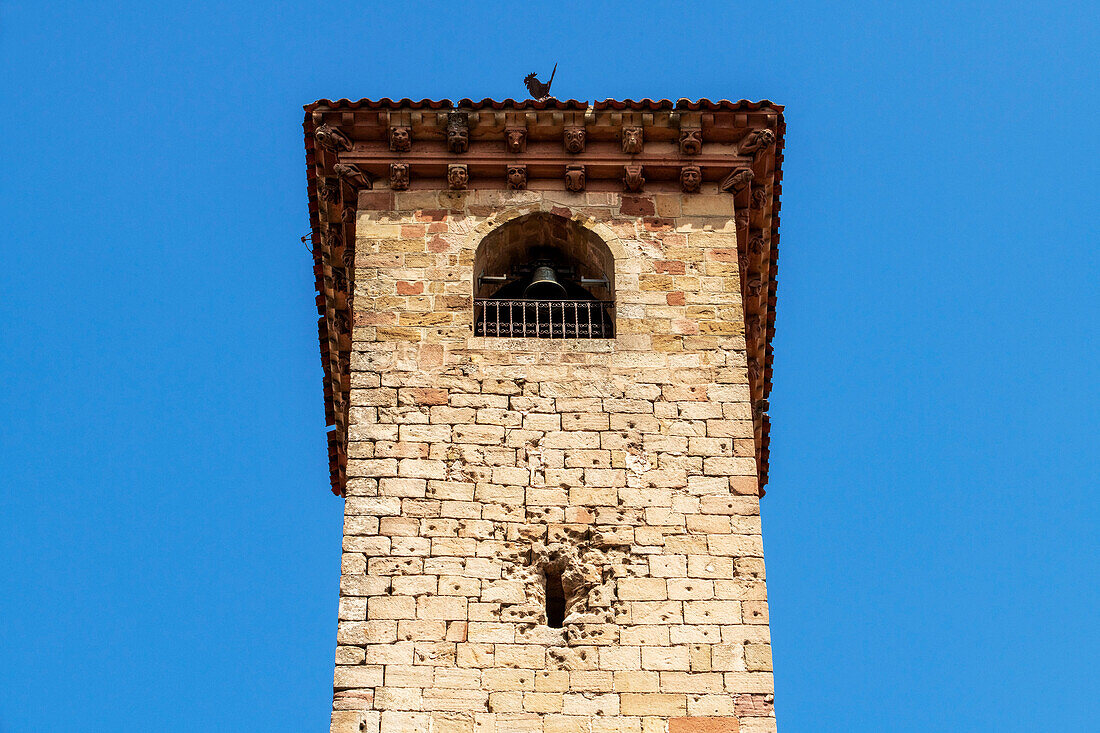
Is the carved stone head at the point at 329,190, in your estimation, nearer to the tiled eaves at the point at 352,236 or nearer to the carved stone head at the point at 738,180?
the tiled eaves at the point at 352,236

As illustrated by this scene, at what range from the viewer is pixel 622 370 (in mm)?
13805

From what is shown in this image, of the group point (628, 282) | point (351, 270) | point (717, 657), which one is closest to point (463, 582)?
point (717, 657)

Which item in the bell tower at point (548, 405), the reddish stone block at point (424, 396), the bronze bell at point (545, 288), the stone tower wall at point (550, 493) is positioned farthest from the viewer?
the bronze bell at point (545, 288)

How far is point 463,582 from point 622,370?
249 cm

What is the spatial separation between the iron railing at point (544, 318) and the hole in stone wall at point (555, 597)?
2498 mm

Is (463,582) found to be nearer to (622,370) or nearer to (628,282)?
(622,370)

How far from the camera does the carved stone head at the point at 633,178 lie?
15297 mm

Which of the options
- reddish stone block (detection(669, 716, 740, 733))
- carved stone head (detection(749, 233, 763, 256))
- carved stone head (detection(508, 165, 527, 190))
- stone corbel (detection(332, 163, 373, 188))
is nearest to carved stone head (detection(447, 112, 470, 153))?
carved stone head (detection(508, 165, 527, 190))

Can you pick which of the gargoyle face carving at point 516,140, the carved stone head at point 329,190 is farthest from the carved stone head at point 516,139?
the carved stone head at point 329,190

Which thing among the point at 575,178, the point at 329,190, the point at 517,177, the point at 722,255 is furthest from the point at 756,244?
the point at 329,190

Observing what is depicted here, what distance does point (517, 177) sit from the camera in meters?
15.3

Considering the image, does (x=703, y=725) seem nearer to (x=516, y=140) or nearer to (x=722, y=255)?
(x=722, y=255)

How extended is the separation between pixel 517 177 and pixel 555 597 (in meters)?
4.44

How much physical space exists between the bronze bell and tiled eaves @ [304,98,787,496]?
1632mm
